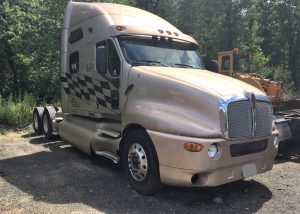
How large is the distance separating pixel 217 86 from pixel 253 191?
6.21 feet

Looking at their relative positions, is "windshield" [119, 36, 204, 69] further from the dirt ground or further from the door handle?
the dirt ground

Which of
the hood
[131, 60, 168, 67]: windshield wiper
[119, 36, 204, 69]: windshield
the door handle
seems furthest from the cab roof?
the door handle

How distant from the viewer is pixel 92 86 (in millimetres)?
8359

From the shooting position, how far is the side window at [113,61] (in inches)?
291

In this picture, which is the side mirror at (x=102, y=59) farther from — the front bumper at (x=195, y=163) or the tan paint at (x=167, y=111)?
the front bumper at (x=195, y=163)

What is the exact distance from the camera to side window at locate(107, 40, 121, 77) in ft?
24.2

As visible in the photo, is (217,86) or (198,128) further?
(217,86)

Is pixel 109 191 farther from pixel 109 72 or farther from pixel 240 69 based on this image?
pixel 240 69

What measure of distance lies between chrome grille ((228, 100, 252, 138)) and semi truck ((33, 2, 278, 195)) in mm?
14

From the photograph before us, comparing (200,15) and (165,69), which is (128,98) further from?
(200,15)

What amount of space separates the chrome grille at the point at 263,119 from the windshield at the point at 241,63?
9.64 m

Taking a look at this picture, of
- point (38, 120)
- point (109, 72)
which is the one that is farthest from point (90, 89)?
point (38, 120)

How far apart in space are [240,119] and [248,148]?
1.67 feet

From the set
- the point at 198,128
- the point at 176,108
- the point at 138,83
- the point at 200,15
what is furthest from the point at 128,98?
the point at 200,15
